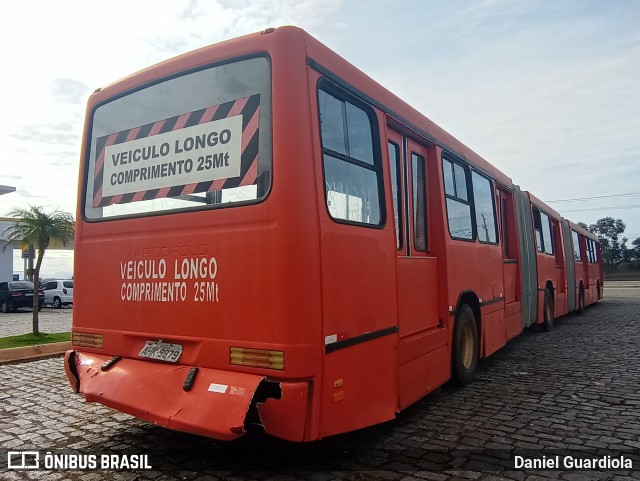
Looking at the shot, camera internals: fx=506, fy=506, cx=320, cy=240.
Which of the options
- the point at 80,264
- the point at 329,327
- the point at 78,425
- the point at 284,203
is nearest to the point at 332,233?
the point at 284,203

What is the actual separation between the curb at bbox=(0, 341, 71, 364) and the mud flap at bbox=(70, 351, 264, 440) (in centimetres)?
563

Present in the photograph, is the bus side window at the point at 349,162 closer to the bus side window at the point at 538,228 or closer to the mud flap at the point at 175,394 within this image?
the mud flap at the point at 175,394

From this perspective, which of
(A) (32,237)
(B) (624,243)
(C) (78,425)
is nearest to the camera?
(C) (78,425)

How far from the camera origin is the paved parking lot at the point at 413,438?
3826 mm

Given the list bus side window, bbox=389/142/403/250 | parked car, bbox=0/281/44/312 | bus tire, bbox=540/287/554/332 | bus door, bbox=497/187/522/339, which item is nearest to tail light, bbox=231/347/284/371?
bus side window, bbox=389/142/403/250

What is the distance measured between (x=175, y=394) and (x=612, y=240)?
6802 centimetres

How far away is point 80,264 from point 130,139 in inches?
49.9

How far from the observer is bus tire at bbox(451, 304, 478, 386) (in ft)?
19.8

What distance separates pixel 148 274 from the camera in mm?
4180

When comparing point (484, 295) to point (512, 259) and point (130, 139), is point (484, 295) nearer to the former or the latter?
point (512, 259)

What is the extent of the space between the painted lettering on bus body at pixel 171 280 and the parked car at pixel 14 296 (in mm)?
23824

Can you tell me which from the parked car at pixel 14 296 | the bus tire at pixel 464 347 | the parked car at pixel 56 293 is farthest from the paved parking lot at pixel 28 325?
the bus tire at pixel 464 347

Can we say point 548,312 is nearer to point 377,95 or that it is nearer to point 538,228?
point 538,228

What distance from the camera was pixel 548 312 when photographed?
12.1 m
